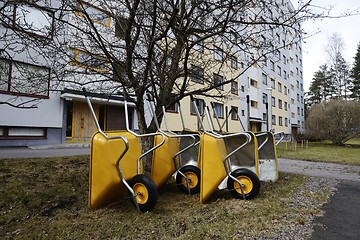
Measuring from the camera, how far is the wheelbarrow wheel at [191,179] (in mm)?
4469

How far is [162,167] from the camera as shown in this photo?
14.5 feet

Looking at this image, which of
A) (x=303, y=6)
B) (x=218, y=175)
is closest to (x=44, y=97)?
(x=218, y=175)

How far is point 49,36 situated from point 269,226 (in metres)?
4.58

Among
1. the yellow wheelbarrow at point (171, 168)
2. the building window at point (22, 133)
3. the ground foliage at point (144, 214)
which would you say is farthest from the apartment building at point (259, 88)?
the building window at point (22, 133)

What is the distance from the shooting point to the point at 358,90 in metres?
44.0

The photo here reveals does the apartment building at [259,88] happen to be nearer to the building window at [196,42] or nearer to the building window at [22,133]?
the building window at [196,42]

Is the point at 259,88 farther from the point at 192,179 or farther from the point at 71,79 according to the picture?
the point at 192,179

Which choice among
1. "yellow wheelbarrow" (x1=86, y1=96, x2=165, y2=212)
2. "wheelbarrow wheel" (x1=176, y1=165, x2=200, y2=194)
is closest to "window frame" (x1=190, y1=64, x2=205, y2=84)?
"wheelbarrow wheel" (x1=176, y1=165, x2=200, y2=194)

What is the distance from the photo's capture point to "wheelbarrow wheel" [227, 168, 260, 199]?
3.96 metres

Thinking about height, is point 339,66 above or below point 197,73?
above

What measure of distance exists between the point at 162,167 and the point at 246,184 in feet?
4.91

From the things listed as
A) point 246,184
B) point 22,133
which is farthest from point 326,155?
point 22,133

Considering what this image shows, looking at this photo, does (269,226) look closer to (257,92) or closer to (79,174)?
(79,174)

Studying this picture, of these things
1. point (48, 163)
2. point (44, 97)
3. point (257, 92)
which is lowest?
point (48, 163)
